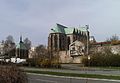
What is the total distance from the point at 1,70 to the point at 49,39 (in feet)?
422

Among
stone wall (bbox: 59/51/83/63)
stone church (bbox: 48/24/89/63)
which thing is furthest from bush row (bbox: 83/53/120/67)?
stone church (bbox: 48/24/89/63)

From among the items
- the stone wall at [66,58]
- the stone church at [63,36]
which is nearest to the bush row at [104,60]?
the stone wall at [66,58]

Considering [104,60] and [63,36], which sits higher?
[63,36]

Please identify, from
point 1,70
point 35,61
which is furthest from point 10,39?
point 1,70

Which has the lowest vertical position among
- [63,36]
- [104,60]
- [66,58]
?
[104,60]

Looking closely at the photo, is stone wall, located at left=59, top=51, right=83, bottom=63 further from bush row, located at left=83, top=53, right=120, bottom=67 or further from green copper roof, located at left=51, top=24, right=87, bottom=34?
green copper roof, located at left=51, top=24, right=87, bottom=34

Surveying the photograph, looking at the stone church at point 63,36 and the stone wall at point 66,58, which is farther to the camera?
the stone church at point 63,36

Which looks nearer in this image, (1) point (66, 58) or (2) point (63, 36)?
(1) point (66, 58)

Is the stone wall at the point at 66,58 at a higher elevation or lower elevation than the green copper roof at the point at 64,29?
lower

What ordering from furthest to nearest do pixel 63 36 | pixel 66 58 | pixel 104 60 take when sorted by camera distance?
pixel 63 36 → pixel 66 58 → pixel 104 60

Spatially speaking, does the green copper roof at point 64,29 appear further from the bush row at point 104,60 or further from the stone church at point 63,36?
the bush row at point 104,60

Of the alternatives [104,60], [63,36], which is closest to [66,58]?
[104,60]

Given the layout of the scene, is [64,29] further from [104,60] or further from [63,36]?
[104,60]

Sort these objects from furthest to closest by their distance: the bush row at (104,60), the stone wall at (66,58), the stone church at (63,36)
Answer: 1. the stone church at (63,36)
2. the stone wall at (66,58)
3. the bush row at (104,60)
